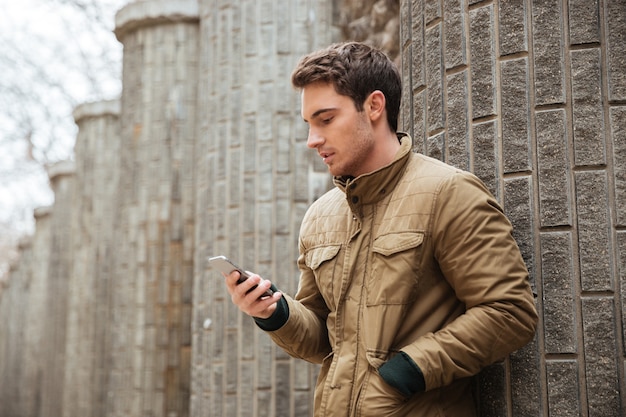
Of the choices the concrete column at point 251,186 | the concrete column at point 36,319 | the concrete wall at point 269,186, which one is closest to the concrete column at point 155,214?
the concrete wall at point 269,186

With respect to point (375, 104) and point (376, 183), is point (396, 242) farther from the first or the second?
point (375, 104)

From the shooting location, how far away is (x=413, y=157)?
2.52 m

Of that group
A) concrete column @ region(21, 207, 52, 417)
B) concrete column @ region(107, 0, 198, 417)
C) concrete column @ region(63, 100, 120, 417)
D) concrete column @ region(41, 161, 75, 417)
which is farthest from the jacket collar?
concrete column @ region(21, 207, 52, 417)

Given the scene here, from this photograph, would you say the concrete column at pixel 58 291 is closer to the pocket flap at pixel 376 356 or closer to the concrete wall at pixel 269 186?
the concrete wall at pixel 269 186

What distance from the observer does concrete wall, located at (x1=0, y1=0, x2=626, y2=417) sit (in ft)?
8.01

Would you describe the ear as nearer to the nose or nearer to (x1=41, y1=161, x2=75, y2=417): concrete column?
the nose

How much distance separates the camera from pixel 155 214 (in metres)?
7.12

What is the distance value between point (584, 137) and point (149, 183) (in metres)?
5.26

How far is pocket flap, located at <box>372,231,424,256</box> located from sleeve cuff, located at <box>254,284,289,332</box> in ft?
1.17

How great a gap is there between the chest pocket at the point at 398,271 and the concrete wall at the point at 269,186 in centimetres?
40

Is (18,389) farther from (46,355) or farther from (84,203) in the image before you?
(84,203)

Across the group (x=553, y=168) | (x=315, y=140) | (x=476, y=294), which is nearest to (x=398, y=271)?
(x=476, y=294)

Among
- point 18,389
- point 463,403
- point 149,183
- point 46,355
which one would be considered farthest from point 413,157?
point 18,389

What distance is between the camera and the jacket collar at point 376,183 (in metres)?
2.44
